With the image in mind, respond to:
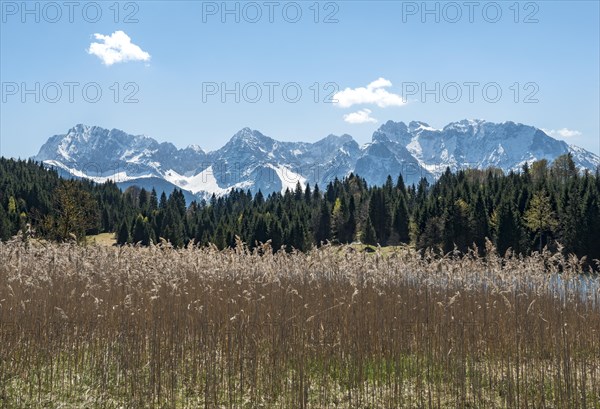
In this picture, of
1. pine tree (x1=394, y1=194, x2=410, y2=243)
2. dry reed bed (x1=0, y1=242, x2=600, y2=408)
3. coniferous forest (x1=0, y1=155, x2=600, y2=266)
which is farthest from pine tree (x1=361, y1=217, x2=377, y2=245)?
dry reed bed (x1=0, y1=242, x2=600, y2=408)

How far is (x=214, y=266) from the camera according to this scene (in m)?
13.2

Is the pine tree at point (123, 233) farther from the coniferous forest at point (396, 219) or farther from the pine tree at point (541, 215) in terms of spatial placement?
the pine tree at point (541, 215)

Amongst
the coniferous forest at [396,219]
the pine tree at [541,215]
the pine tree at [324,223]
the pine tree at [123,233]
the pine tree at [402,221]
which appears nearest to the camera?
the coniferous forest at [396,219]

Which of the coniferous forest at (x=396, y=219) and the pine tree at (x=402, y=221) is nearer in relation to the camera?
the coniferous forest at (x=396, y=219)

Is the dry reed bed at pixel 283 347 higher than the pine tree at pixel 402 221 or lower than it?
lower

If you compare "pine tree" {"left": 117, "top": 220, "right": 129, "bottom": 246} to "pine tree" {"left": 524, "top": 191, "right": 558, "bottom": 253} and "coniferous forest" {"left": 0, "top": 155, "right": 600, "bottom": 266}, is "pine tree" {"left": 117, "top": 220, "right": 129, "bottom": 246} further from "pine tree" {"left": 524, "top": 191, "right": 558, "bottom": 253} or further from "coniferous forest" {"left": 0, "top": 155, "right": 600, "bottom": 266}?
"pine tree" {"left": 524, "top": 191, "right": 558, "bottom": 253}

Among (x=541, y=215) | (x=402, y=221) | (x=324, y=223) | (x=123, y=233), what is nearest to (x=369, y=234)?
(x=402, y=221)

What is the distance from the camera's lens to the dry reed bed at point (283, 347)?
865 cm

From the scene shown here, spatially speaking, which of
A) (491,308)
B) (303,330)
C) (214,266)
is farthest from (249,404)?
(491,308)

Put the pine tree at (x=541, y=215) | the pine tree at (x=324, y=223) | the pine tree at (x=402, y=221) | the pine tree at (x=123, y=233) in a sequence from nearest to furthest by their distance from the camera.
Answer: the pine tree at (x=541, y=215) < the pine tree at (x=402, y=221) < the pine tree at (x=123, y=233) < the pine tree at (x=324, y=223)

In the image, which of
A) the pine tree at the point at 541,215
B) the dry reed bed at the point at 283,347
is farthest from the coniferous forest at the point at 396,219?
the dry reed bed at the point at 283,347

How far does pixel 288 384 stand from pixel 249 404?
2.82 feet

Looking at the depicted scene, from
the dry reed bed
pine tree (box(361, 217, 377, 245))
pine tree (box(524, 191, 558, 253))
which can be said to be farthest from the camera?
pine tree (box(361, 217, 377, 245))

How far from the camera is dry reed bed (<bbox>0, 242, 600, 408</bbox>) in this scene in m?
8.65
